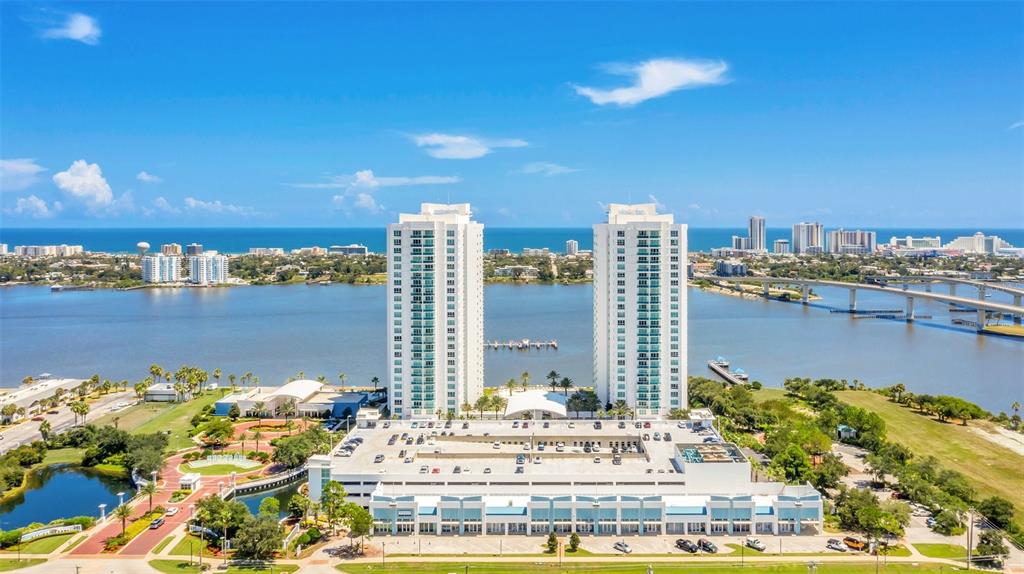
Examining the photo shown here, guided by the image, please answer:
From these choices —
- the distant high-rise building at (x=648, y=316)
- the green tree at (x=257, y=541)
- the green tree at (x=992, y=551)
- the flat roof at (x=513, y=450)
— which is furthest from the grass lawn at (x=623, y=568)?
the distant high-rise building at (x=648, y=316)

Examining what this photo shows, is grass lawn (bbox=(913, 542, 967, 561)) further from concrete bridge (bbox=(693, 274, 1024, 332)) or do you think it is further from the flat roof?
concrete bridge (bbox=(693, 274, 1024, 332))

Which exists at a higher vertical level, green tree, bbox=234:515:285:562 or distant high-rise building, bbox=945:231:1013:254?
distant high-rise building, bbox=945:231:1013:254

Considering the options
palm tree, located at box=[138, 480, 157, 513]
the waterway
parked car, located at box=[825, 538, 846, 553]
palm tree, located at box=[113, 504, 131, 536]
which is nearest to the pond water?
palm tree, located at box=[138, 480, 157, 513]

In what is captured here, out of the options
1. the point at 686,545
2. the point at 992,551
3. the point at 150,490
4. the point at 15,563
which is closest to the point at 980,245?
the point at 992,551

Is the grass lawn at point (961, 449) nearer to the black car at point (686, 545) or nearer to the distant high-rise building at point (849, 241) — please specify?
the black car at point (686, 545)

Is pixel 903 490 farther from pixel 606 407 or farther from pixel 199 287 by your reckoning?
pixel 199 287

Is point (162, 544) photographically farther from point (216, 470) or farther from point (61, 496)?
point (61, 496)
